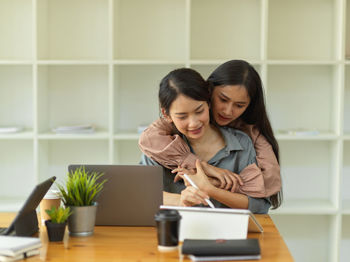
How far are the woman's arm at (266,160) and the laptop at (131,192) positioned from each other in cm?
54

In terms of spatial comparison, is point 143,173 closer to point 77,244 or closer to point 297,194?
point 77,244

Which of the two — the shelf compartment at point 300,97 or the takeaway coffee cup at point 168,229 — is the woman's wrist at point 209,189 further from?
the shelf compartment at point 300,97

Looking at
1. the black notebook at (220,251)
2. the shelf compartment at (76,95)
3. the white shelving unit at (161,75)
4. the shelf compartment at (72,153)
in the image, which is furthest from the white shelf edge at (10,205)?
the black notebook at (220,251)

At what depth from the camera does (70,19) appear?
157 inches

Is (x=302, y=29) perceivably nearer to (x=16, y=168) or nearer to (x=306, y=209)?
(x=306, y=209)

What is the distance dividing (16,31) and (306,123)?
213 cm

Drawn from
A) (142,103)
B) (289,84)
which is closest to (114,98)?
(142,103)

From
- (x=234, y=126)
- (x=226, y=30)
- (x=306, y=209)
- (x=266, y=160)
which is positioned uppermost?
(x=226, y=30)

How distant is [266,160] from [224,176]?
0.24 meters

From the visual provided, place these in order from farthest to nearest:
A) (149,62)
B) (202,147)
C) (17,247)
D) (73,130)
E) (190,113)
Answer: (73,130)
(149,62)
(202,147)
(190,113)
(17,247)

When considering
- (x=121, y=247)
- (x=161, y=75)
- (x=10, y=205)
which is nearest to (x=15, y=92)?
(x=10, y=205)

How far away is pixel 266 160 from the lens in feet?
7.87

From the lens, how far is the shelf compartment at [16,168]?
13.4 ft

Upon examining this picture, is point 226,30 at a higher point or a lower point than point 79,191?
higher
